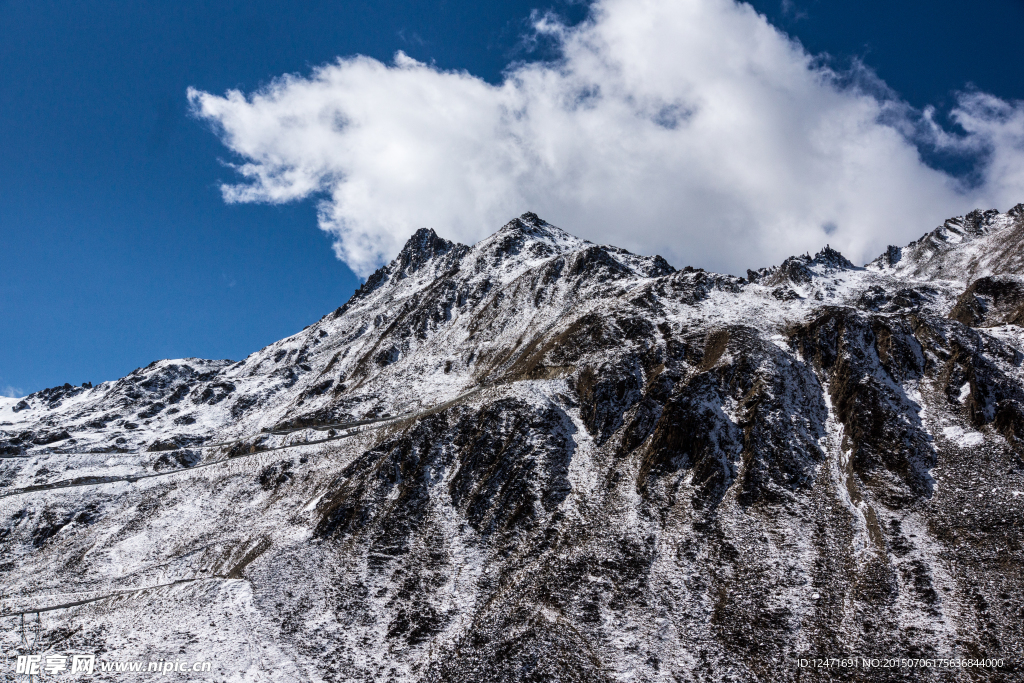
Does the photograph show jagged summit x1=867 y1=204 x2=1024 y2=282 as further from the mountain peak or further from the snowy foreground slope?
the mountain peak

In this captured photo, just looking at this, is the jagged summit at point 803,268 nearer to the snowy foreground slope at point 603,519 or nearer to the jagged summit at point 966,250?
the jagged summit at point 966,250

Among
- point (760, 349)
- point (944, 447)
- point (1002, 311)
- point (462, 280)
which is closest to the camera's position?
point (944, 447)

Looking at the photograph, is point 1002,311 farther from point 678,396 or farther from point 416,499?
point 416,499

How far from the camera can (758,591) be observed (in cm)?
3412

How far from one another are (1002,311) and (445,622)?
98058mm

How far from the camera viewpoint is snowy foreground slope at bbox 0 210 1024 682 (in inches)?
1267

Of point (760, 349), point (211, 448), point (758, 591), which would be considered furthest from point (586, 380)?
point (211, 448)

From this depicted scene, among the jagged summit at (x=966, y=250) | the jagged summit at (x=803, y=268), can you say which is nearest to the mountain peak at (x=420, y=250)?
the jagged summit at (x=803, y=268)

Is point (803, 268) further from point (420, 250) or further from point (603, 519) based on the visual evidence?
point (603, 519)

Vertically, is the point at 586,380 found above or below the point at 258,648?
above

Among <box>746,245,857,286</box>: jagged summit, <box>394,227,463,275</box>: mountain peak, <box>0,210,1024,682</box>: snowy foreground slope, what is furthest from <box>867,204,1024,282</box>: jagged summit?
<box>394,227,463,275</box>: mountain peak

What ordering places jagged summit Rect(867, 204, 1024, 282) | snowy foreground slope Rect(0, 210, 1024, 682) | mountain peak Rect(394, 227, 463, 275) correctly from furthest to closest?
mountain peak Rect(394, 227, 463, 275) < jagged summit Rect(867, 204, 1024, 282) < snowy foreground slope Rect(0, 210, 1024, 682)

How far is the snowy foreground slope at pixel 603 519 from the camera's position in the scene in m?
32.2

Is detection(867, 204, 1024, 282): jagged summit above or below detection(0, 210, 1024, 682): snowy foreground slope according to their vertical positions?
above
